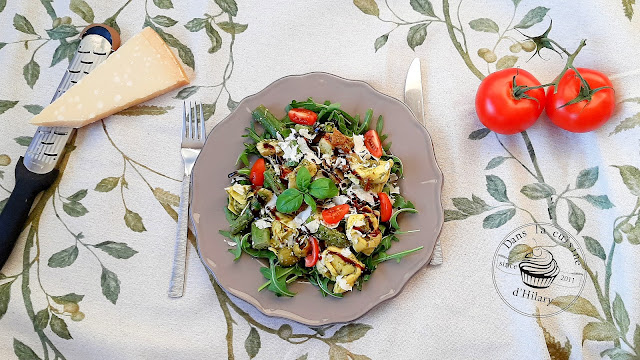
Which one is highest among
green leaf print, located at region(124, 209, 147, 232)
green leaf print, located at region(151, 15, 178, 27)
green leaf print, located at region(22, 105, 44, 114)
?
green leaf print, located at region(151, 15, 178, 27)

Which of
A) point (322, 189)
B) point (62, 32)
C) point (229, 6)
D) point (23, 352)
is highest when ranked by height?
point (229, 6)

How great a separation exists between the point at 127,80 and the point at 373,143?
31.7 inches

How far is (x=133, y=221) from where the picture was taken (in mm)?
1698

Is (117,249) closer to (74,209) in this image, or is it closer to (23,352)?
(74,209)

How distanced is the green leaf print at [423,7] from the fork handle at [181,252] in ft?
3.04

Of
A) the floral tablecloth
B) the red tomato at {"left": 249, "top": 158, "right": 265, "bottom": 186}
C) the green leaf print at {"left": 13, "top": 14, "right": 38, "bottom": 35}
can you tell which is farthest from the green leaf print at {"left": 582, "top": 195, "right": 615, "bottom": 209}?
the green leaf print at {"left": 13, "top": 14, "right": 38, "bottom": 35}

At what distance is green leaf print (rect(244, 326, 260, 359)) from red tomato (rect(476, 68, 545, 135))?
3.02ft

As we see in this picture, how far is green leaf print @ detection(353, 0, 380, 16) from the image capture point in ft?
5.99

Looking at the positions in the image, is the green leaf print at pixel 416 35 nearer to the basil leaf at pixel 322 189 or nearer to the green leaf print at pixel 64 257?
the basil leaf at pixel 322 189

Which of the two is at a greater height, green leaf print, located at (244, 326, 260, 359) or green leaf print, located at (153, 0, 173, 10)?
green leaf print, located at (153, 0, 173, 10)

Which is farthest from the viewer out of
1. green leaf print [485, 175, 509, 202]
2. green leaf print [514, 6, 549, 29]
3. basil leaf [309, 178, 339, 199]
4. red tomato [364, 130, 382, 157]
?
green leaf print [514, 6, 549, 29]

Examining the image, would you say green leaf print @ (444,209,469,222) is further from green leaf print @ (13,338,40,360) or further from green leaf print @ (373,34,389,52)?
green leaf print @ (13,338,40,360)

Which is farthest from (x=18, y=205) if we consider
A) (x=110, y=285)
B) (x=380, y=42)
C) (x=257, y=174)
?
(x=380, y=42)

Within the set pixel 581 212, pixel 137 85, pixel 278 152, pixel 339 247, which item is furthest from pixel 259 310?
pixel 581 212
